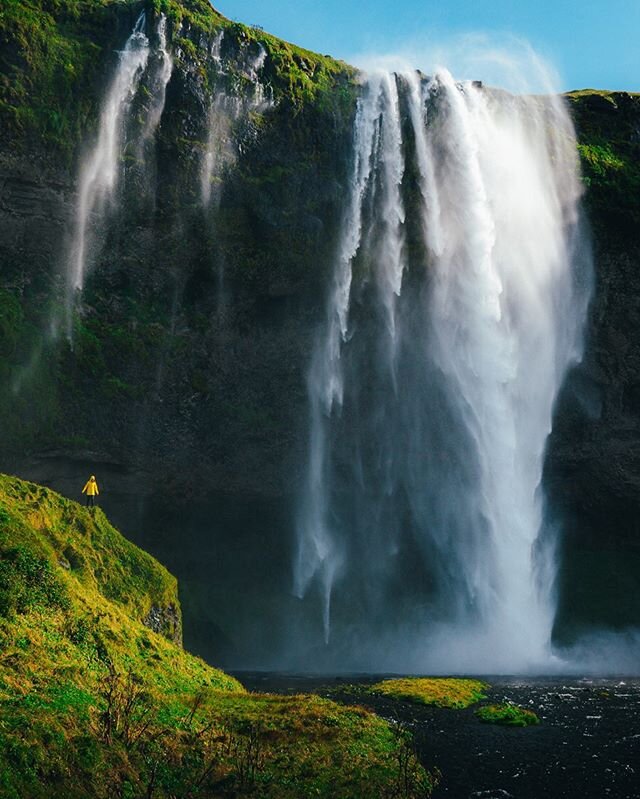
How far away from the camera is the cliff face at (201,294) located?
38531 millimetres

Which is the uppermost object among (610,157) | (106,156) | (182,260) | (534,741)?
(610,157)

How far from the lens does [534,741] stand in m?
19.4

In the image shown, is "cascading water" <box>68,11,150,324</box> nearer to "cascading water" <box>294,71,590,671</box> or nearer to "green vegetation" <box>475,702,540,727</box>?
"cascading water" <box>294,71,590,671</box>

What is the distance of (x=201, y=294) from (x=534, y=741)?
27.8 meters

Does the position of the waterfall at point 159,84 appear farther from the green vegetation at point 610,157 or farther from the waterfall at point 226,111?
the green vegetation at point 610,157

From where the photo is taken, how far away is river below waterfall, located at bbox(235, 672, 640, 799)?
50.6 feet

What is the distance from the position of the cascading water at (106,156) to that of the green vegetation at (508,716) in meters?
26.5

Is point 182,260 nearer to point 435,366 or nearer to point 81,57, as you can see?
point 81,57

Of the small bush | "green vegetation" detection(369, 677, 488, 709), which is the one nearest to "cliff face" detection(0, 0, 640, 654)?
"green vegetation" detection(369, 677, 488, 709)

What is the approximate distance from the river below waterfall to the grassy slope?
48.3 inches

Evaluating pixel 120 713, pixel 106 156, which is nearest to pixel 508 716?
pixel 120 713

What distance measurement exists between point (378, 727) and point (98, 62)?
3423cm

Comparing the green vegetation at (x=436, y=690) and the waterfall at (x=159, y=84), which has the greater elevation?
the waterfall at (x=159, y=84)

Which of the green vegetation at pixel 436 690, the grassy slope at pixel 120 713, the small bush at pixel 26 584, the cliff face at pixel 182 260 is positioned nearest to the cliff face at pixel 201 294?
the cliff face at pixel 182 260
